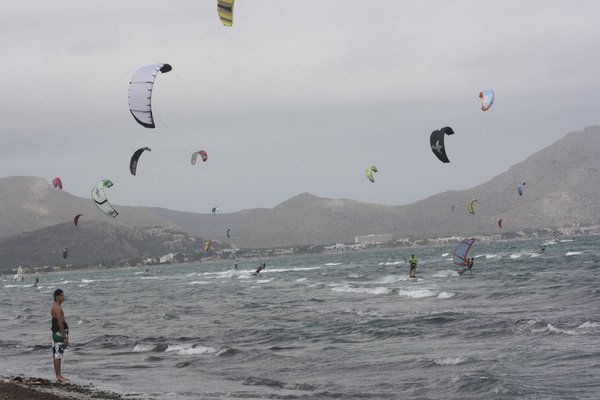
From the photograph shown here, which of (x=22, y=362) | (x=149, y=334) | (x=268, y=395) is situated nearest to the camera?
(x=268, y=395)

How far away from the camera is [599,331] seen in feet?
64.0

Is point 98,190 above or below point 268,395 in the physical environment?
above

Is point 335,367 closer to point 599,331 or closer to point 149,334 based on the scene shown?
point 599,331

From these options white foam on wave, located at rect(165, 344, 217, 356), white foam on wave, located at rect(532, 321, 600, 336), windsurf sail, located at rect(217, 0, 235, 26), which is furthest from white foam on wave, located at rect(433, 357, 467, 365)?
windsurf sail, located at rect(217, 0, 235, 26)

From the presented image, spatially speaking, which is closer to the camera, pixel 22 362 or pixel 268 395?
pixel 268 395

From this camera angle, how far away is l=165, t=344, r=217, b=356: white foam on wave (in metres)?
20.8

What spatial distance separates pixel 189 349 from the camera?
21.3m

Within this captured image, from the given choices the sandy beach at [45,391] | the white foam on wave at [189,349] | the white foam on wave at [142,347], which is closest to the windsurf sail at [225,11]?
the white foam on wave at [189,349]

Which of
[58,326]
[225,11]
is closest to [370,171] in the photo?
[225,11]

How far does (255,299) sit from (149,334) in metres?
14.7

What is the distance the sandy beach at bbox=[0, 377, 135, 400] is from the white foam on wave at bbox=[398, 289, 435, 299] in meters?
20.8

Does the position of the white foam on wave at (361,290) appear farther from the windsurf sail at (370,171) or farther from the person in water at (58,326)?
the person in water at (58,326)

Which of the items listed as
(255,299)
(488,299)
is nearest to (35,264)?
(255,299)

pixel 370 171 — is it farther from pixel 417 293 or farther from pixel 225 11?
pixel 225 11
